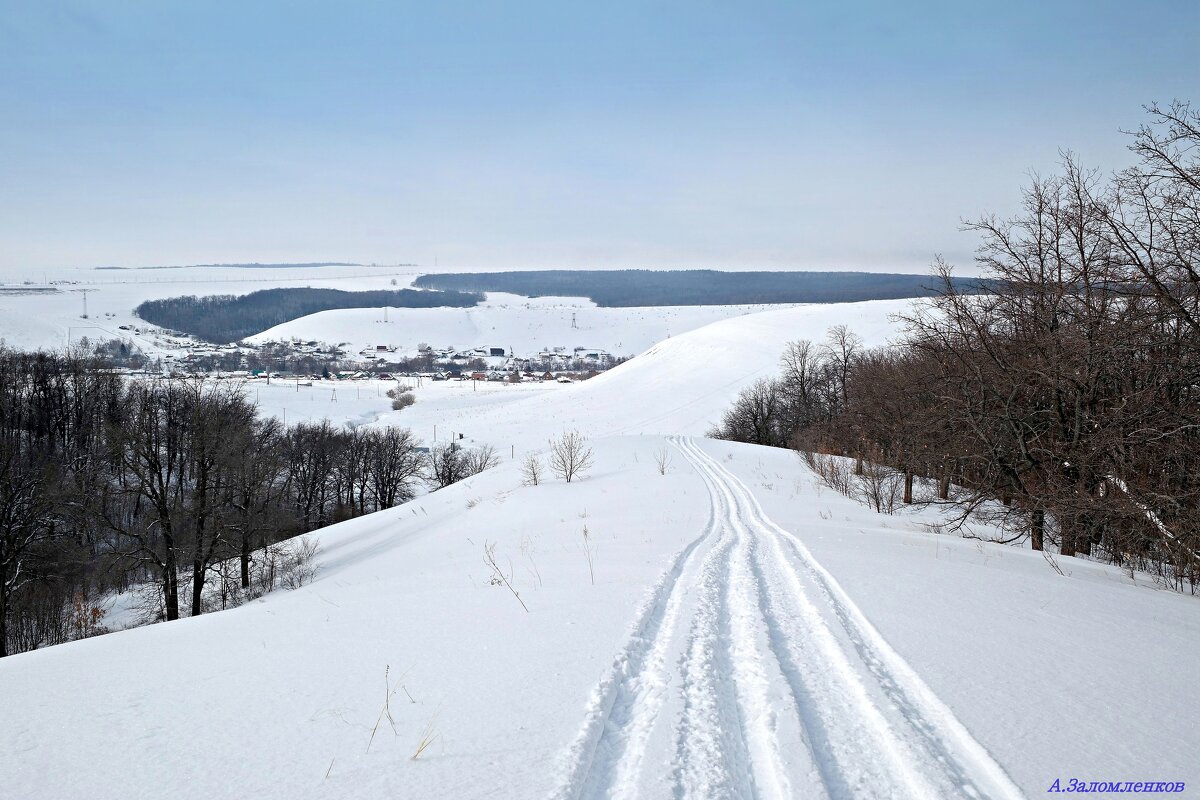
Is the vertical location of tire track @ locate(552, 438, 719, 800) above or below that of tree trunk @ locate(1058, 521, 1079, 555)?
above

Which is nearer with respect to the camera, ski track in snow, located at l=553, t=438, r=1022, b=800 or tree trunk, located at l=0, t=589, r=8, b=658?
ski track in snow, located at l=553, t=438, r=1022, b=800

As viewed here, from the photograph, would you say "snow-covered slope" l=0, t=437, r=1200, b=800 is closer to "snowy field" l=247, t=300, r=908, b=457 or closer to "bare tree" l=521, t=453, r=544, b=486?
"bare tree" l=521, t=453, r=544, b=486

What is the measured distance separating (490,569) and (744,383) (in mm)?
67918

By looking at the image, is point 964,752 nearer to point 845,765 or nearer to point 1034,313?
point 845,765

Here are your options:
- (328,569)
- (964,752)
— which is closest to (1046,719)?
(964,752)

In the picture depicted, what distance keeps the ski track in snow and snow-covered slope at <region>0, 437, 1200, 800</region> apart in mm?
20

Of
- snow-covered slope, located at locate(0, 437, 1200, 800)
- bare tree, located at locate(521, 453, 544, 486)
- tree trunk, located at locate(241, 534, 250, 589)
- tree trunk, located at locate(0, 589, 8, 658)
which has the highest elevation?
snow-covered slope, located at locate(0, 437, 1200, 800)

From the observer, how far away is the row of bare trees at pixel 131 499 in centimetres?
2002

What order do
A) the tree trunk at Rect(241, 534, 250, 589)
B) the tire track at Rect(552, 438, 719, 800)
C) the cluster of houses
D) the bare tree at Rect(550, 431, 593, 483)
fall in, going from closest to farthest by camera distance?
the tire track at Rect(552, 438, 719, 800) → the tree trunk at Rect(241, 534, 250, 589) → the bare tree at Rect(550, 431, 593, 483) → the cluster of houses

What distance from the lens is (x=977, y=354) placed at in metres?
13.2

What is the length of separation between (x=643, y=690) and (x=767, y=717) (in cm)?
92

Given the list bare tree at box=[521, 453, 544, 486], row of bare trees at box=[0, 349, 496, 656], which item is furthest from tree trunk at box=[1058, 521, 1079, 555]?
row of bare trees at box=[0, 349, 496, 656]

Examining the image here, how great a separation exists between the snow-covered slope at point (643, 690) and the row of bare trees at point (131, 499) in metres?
13.0

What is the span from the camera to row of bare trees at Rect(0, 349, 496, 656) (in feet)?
65.7
